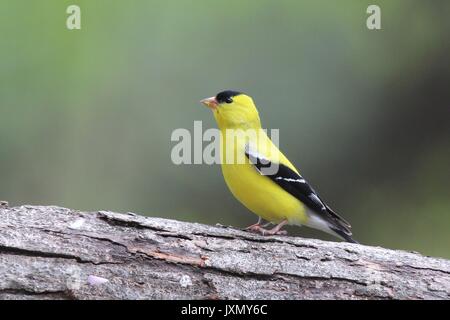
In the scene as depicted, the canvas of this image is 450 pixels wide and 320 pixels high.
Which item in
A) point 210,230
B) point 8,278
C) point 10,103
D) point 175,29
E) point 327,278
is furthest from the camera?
point 175,29

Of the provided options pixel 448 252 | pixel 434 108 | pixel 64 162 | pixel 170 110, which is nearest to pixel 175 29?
pixel 170 110

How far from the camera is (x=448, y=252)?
16.1 feet

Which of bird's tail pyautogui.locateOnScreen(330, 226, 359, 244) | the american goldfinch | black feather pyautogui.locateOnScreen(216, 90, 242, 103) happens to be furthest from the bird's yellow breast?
black feather pyautogui.locateOnScreen(216, 90, 242, 103)

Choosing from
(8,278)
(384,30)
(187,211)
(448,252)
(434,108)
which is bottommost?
(448,252)

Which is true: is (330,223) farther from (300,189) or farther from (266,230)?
(266,230)

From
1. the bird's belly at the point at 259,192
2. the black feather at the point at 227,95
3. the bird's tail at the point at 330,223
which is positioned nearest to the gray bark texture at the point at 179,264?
the bird's belly at the point at 259,192

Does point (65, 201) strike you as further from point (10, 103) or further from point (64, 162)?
point (10, 103)

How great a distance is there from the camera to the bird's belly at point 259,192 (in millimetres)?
3377

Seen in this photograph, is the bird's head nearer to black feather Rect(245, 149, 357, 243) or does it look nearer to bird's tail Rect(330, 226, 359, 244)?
black feather Rect(245, 149, 357, 243)

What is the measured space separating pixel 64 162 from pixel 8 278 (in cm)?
232

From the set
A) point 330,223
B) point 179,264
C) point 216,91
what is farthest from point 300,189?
point 216,91

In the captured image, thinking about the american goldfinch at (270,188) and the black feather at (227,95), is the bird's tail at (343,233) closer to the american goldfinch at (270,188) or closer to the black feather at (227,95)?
the american goldfinch at (270,188)

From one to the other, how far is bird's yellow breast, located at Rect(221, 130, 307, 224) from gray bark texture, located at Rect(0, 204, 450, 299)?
42 centimetres

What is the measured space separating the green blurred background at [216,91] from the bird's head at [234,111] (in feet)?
2.40
